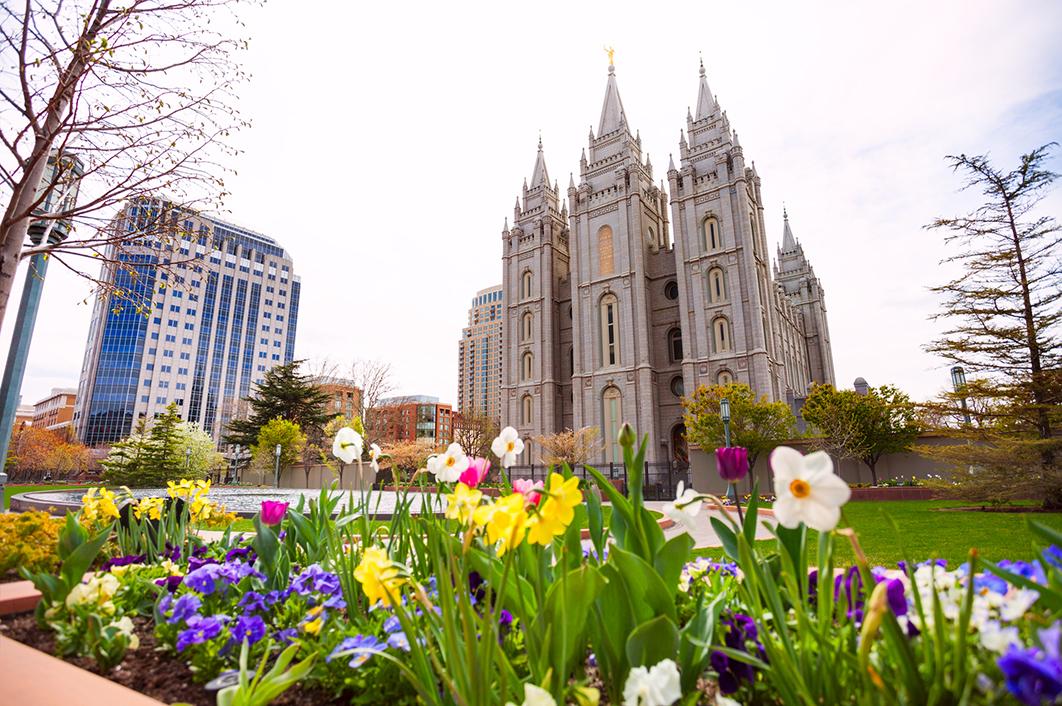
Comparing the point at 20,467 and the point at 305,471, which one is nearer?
the point at 305,471

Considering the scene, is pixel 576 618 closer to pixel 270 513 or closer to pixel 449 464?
pixel 449 464

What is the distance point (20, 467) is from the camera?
43969 mm

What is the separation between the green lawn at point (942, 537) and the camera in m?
5.92

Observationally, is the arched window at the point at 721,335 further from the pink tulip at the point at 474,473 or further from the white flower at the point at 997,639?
the white flower at the point at 997,639

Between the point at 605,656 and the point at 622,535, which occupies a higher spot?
the point at 622,535

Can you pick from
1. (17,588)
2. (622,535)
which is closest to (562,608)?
(622,535)

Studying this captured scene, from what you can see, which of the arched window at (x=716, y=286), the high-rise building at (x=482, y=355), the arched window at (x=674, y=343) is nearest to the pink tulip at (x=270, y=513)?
the arched window at (x=716, y=286)

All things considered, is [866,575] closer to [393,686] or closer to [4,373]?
[393,686]

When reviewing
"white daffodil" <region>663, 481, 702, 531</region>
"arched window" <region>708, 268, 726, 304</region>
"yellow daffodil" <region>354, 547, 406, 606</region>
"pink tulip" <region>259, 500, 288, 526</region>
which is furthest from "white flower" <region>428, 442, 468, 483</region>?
"arched window" <region>708, 268, 726, 304</region>

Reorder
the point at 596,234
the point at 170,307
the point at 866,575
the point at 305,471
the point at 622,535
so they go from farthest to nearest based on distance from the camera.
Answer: the point at 170,307 → the point at 596,234 → the point at 305,471 → the point at 622,535 → the point at 866,575

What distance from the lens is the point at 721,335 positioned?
31656 millimetres

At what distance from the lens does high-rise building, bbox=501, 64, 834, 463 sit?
31.8m

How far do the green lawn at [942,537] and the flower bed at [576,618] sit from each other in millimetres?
3043

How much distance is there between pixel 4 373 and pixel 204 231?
2806mm
